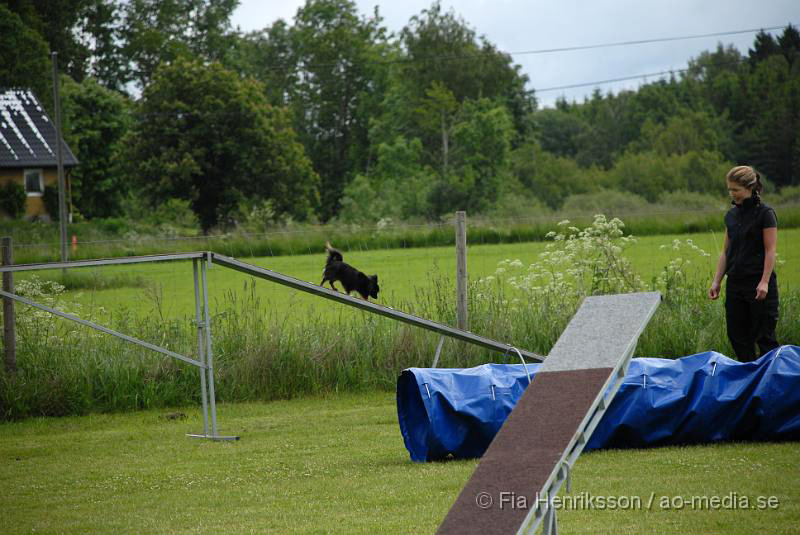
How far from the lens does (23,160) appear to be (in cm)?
3966

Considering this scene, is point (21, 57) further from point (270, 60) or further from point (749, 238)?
point (749, 238)

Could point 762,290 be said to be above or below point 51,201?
below

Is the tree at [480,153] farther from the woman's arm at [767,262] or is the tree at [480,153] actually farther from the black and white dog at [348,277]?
the woman's arm at [767,262]

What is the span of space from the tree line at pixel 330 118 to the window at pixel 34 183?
3.44m

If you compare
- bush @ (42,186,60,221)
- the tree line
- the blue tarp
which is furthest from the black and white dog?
bush @ (42,186,60,221)

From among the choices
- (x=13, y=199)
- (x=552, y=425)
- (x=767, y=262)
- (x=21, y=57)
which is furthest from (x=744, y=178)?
(x=21, y=57)

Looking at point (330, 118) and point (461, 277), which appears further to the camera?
point (330, 118)

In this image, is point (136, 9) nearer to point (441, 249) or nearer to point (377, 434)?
point (441, 249)

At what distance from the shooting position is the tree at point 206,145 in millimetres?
41750

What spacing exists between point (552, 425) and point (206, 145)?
132 ft

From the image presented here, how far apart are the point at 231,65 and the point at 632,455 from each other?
173 ft

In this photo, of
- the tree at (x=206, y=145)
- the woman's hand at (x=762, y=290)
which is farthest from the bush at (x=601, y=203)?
the woman's hand at (x=762, y=290)

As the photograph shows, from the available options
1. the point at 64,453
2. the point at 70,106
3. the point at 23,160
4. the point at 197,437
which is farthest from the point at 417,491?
the point at 70,106

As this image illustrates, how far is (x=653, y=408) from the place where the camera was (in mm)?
6207
